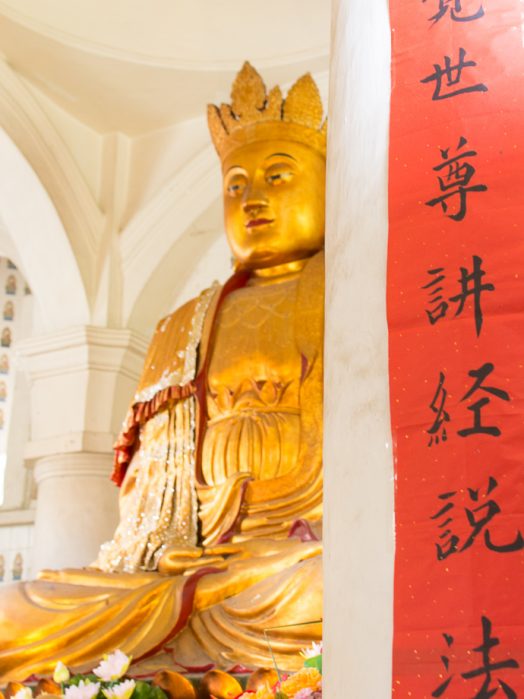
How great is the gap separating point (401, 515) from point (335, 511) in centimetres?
20

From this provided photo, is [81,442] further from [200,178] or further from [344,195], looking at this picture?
[344,195]

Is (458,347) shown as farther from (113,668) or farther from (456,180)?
(113,668)

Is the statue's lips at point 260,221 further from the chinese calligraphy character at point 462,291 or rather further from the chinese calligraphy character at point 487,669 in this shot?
the chinese calligraphy character at point 487,669

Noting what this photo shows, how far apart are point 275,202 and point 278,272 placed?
0.34 metres

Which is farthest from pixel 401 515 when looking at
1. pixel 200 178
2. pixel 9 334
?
pixel 9 334

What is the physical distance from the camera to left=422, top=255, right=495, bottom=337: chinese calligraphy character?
1795 millimetres

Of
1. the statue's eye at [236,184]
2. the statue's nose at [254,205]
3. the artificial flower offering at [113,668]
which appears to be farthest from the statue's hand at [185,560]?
the statue's eye at [236,184]

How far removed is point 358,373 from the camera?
1.94 m

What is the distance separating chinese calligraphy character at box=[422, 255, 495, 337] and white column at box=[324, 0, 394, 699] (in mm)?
104

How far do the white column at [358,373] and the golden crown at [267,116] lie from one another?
3.04m

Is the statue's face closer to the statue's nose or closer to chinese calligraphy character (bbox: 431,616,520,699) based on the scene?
the statue's nose

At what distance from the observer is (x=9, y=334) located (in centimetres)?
912

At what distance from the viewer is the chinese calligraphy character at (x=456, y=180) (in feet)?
6.15

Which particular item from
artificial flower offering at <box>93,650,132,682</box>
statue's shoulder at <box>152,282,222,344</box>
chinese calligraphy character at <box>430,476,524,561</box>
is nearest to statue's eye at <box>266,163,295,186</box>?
statue's shoulder at <box>152,282,222,344</box>
